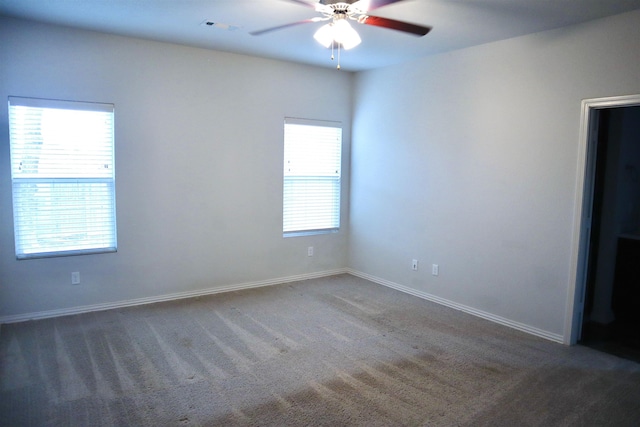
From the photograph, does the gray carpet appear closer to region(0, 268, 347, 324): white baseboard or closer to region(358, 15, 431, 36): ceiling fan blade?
region(0, 268, 347, 324): white baseboard

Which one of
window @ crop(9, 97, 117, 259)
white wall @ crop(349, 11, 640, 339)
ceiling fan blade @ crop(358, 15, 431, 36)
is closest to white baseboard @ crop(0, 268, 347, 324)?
window @ crop(9, 97, 117, 259)

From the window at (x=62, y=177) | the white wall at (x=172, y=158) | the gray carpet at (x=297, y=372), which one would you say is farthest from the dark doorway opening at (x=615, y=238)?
the window at (x=62, y=177)

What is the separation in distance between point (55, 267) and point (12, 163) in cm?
99

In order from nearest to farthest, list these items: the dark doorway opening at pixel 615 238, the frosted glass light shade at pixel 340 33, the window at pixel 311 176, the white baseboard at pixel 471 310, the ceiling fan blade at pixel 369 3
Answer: the ceiling fan blade at pixel 369 3 → the frosted glass light shade at pixel 340 33 → the white baseboard at pixel 471 310 → the dark doorway opening at pixel 615 238 → the window at pixel 311 176

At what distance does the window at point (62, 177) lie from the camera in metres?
3.79

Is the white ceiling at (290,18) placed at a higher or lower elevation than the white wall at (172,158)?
higher

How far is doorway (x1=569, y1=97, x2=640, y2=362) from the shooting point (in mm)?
3555

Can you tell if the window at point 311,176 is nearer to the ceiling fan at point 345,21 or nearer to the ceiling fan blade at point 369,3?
the ceiling fan at point 345,21

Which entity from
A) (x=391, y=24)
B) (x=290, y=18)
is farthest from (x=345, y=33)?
(x=290, y=18)

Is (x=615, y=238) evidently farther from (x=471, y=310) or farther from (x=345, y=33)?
(x=345, y=33)

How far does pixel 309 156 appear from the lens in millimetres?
5457

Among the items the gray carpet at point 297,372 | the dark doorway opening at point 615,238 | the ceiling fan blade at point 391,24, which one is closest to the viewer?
the gray carpet at point 297,372

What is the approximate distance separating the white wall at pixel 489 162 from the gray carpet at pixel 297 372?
0.52 metres

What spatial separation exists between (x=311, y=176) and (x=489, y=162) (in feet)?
7.28
